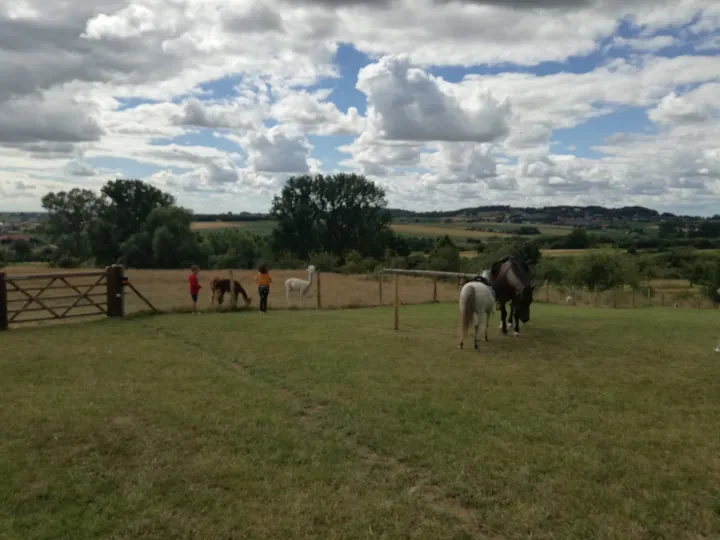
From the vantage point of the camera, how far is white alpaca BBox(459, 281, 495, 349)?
42.0 ft

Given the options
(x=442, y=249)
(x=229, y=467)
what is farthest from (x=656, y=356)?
(x=442, y=249)

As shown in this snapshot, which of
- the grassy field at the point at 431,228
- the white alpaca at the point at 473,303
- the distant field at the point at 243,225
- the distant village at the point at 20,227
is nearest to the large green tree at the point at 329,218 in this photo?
the grassy field at the point at 431,228

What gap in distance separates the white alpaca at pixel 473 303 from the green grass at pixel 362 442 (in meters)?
0.65

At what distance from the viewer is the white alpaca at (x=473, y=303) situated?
12.8m

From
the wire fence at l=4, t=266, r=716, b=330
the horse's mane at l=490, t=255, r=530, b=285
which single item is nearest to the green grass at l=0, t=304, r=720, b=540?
the horse's mane at l=490, t=255, r=530, b=285

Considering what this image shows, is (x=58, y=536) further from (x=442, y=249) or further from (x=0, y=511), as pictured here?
(x=442, y=249)

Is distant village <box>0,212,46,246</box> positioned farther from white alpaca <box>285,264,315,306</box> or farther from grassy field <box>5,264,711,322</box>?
white alpaca <box>285,264,315,306</box>

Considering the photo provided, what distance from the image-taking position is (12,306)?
24062mm

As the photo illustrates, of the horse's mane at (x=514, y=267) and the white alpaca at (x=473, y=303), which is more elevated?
the horse's mane at (x=514, y=267)

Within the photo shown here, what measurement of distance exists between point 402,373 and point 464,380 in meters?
1.19

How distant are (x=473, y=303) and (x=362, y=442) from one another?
6.39 meters

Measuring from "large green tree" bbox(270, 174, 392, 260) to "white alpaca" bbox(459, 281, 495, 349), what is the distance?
63.5 meters

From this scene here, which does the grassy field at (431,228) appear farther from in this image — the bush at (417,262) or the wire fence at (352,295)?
the wire fence at (352,295)

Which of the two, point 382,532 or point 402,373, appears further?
point 402,373
